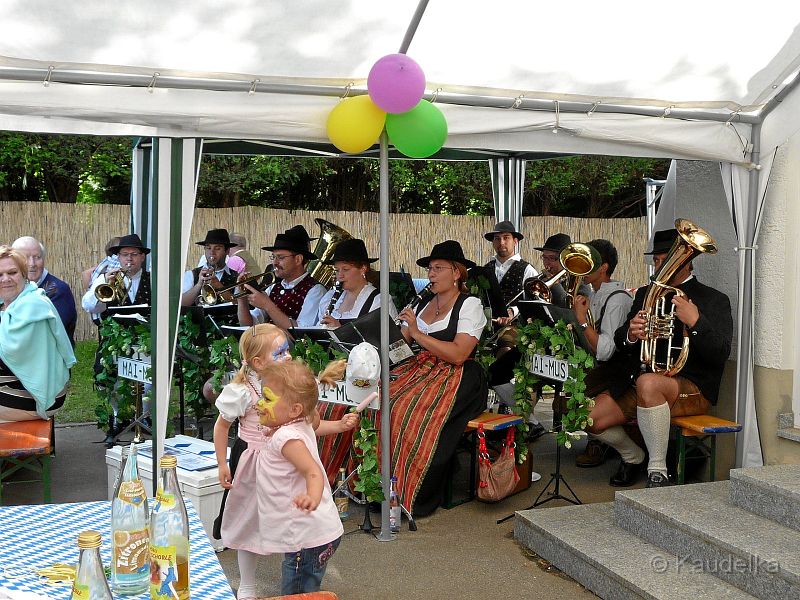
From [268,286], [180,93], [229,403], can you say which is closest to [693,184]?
[268,286]

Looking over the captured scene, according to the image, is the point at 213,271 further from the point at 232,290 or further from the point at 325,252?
the point at 325,252

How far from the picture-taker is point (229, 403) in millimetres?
3447

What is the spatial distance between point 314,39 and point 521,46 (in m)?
1.18

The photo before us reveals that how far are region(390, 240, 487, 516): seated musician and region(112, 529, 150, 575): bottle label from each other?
332 cm

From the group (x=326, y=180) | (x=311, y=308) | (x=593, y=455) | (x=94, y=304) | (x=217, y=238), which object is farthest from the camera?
(x=326, y=180)

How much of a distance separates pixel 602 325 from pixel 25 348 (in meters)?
3.87

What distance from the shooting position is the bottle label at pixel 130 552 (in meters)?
2.12

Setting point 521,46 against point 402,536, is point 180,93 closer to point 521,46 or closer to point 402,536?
point 521,46

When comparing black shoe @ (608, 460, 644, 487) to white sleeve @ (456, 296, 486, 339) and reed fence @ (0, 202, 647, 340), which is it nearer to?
white sleeve @ (456, 296, 486, 339)

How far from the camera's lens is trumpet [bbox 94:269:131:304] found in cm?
748

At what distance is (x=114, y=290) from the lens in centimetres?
750

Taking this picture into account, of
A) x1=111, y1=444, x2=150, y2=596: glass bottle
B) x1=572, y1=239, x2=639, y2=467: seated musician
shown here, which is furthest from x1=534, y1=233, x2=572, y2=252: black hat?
x1=111, y1=444, x2=150, y2=596: glass bottle

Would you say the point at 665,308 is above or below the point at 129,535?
above

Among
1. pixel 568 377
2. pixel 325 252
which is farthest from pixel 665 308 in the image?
pixel 325 252
